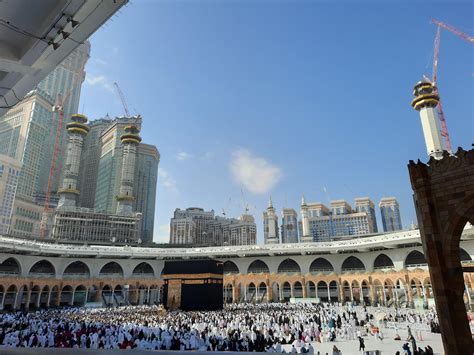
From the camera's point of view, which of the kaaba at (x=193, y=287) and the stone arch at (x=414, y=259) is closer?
the kaaba at (x=193, y=287)

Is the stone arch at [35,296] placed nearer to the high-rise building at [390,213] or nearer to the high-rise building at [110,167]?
the high-rise building at [110,167]

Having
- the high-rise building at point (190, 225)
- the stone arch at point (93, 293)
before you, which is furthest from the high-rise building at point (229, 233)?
the stone arch at point (93, 293)

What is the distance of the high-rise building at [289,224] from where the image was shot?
445 feet

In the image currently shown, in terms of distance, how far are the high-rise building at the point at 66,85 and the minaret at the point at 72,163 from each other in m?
22.3

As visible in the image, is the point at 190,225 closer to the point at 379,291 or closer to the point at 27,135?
the point at 27,135

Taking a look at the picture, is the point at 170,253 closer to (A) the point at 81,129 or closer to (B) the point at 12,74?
(B) the point at 12,74

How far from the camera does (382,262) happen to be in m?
42.8

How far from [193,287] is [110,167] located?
279ft

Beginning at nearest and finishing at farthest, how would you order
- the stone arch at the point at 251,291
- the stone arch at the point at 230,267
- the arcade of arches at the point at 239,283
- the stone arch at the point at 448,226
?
the stone arch at the point at 448,226 < the arcade of arches at the point at 239,283 < the stone arch at the point at 251,291 < the stone arch at the point at 230,267

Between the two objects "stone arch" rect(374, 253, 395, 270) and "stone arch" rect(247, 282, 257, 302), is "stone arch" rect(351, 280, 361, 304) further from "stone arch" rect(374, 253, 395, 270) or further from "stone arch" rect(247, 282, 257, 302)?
"stone arch" rect(247, 282, 257, 302)

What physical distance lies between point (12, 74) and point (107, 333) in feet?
38.8

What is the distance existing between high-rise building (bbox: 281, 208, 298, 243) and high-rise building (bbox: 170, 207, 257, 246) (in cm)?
2065

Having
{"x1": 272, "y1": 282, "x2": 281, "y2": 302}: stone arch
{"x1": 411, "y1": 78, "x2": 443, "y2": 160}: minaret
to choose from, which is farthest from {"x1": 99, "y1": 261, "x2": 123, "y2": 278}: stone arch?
{"x1": 411, "y1": 78, "x2": 443, "y2": 160}: minaret

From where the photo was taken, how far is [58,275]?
42.6 meters
